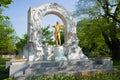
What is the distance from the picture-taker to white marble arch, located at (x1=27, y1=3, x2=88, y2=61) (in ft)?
45.4

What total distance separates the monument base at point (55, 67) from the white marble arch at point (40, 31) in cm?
→ 220

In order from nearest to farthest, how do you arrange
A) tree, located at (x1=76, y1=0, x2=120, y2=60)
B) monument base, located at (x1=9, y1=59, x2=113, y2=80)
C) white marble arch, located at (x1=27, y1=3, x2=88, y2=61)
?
1. monument base, located at (x1=9, y1=59, x2=113, y2=80)
2. white marble arch, located at (x1=27, y1=3, x2=88, y2=61)
3. tree, located at (x1=76, y1=0, x2=120, y2=60)

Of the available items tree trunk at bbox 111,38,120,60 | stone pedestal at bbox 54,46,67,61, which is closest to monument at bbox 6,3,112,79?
stone pedestal at bbox 54,46,67,61

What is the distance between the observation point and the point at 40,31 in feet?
46.9

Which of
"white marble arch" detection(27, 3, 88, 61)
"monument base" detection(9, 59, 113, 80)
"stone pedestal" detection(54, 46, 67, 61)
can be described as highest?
"white marble arch" detection(27, 3, 88, 61)

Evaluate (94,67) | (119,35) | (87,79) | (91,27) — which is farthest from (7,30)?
(87,79)

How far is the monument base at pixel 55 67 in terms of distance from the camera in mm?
10367

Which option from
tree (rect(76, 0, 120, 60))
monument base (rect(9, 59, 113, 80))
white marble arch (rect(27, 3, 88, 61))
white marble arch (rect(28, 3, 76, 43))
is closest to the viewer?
monument base (rect(9, 59, 113, 80))

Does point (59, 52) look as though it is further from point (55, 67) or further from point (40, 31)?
point (55, 67)

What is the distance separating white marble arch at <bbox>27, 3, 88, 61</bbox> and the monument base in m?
2.20

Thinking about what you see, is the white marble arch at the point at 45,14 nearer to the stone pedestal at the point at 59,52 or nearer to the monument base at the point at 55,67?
the stone pedestal at the point at 59,52

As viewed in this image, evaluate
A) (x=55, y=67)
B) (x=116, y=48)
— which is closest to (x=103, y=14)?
(x=116, y=48)

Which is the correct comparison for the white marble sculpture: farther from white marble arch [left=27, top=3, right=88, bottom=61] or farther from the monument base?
the monument base

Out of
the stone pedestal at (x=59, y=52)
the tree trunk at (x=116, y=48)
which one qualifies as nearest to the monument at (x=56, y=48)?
the stone pedestal at (x=59, y=52)
